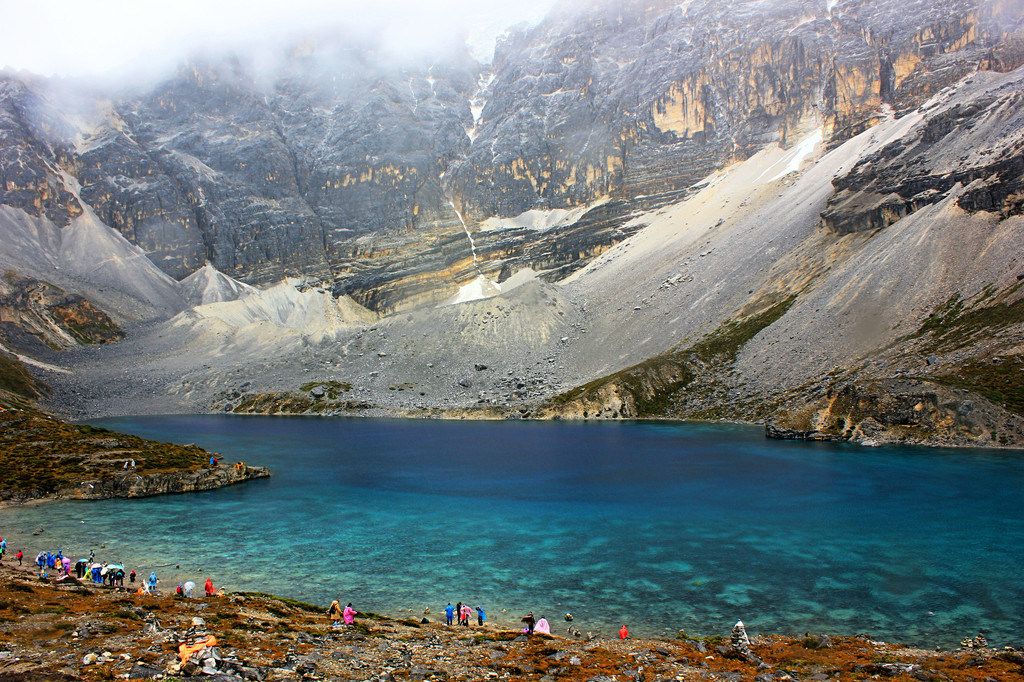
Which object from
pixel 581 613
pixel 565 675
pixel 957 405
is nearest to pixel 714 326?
pixel 957 405

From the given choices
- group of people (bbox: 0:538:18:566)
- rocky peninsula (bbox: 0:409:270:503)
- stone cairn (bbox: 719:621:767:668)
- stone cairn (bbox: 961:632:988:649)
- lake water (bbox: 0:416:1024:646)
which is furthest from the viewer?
rocky peninsula (bbox: 0:409:270:503)

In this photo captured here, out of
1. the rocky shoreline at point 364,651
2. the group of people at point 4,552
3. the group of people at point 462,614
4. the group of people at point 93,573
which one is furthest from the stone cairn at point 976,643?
the group of people at point 4,552

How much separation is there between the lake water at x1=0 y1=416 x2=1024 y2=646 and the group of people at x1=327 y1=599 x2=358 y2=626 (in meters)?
2.28

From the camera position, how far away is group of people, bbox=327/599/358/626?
29.6 metres

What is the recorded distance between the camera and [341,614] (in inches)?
1253

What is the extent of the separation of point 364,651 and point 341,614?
23.2 ft

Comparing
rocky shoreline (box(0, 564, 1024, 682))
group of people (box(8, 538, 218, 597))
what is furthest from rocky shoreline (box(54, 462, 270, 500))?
rocky shoreline (box(0, 564, 1024, 682))

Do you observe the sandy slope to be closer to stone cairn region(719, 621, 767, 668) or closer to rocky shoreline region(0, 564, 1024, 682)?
stone cairn region(719, 621, 767, 668)

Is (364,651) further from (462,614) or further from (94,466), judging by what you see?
(94,466)

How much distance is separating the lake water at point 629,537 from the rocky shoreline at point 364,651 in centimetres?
356

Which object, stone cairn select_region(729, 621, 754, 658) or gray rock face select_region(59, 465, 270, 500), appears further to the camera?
gray rock face select_region(59, 465, 270, 500)

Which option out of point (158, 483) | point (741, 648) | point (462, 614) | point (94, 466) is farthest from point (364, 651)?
point (94, 466)

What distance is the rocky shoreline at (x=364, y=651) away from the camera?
21000 mm

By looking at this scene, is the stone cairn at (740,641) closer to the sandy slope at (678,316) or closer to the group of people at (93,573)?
the group of people at (93,573)
